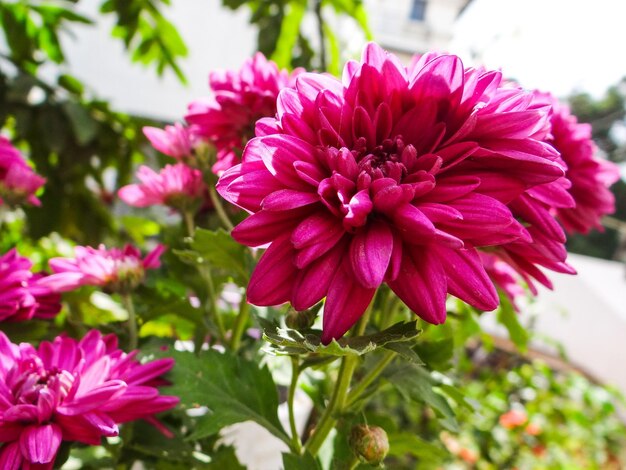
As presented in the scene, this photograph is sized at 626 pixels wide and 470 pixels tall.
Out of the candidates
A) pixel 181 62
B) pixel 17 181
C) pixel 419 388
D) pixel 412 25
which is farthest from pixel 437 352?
pixel 412 25

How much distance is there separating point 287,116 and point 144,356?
9.1 inches

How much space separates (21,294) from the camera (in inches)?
13.6

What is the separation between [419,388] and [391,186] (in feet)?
0.60

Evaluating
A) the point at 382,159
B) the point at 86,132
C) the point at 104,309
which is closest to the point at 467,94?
the point at 382,159

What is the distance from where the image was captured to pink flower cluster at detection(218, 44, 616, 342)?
0.69 ft

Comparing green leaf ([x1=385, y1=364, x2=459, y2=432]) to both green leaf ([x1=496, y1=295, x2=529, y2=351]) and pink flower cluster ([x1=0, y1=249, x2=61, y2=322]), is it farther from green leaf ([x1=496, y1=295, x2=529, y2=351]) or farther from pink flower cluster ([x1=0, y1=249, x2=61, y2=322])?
pink flower cluster ([x1=0, y1=249, x2=61, y2=322])

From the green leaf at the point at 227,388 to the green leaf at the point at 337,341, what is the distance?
0.44ft

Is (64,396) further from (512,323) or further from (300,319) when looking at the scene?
Result: (512,323)

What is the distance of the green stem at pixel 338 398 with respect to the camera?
0.29m

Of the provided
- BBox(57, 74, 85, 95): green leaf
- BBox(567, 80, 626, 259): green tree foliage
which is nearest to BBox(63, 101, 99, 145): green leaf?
BBox(57, 74, 85, 95): green leaf

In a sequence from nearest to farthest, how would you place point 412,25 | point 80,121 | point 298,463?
point 298,463, point 80,121, point 412,25

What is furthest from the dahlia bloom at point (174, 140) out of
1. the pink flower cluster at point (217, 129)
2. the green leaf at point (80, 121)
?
the green leaf at point (80, 121)

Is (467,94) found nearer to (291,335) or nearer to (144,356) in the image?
(291,335)

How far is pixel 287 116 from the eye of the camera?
235mm
